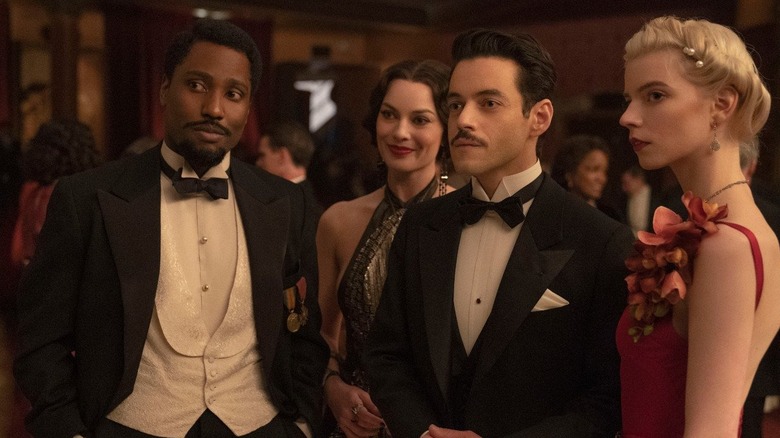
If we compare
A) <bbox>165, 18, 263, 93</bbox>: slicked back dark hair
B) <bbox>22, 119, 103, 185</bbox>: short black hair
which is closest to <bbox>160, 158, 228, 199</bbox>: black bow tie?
<bbox>165, 18, 263, 93</bbox>: slicked back dark hair

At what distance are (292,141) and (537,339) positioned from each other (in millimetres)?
3715

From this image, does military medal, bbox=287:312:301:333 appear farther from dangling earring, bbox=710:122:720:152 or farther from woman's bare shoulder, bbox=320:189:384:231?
dangling earring, bbox=710:122:720:152

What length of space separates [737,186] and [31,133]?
9288 millimetres

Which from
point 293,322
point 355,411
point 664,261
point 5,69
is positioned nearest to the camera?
point 664,261

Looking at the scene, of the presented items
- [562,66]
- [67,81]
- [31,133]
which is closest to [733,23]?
[562,66]

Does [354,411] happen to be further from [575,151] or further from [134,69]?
[134,69]

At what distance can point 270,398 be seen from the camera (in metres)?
2.33

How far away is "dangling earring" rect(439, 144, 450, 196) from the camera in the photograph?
2934 mm

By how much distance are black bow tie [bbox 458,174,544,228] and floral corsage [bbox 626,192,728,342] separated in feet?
1.01

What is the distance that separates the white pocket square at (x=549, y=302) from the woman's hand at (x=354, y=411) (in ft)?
2.40

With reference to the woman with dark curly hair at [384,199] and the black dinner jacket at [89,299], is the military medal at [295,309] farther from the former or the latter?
the woman with dark curly hair at [384,199]

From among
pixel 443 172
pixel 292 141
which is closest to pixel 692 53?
pixel 443 172

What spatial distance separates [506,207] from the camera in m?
2.10

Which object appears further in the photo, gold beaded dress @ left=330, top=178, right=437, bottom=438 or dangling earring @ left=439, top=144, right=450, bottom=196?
dangling earring @ left=439, top=144, right=450, bottom=196
